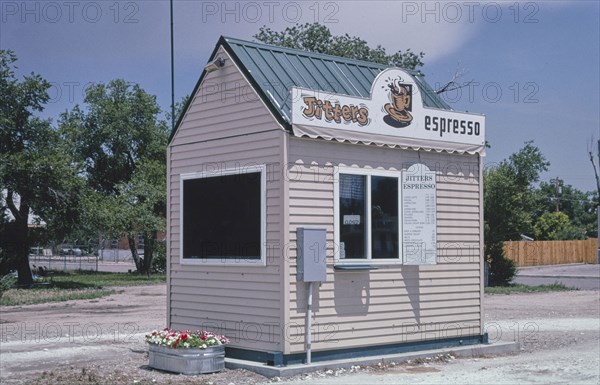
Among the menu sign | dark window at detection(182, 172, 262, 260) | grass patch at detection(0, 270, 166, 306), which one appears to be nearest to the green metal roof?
dark window at detection(182, 172, 262, 260)

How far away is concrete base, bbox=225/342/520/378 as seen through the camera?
1159cm

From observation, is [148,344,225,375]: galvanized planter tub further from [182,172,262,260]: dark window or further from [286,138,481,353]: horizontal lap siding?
[182,172,262,260]: dark window

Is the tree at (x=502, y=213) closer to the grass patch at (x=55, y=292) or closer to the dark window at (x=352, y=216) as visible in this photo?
the grass patch at (x=55, y=292)

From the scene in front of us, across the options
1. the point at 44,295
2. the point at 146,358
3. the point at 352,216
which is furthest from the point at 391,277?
the point at 44,295

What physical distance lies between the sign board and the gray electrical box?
1.64 m

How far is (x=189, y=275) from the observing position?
44.9ft

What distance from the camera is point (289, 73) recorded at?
13.4m

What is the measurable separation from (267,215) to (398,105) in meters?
3.15

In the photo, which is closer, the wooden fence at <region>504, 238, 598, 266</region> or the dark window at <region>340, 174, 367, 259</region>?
the dark window at <region>340, 174, 367, 259</region>

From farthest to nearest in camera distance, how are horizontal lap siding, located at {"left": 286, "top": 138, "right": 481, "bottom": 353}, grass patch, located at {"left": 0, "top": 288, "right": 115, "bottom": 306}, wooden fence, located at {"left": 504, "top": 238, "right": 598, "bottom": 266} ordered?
wooden fence, located at {"left": 504, "top": 238, "right": 598, "bottom": 266} → grass patch, located at {"left": 0, "top": 288, "right": 115, "bottom": 306} → horizontal lap siding, located at {"left": 286, "top": 138, "right": 481, "bottom": 353}

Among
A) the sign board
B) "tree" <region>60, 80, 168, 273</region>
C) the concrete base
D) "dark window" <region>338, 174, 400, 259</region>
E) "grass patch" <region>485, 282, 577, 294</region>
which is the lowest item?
"grass patch" <region>485, 282, 577, 294</region>

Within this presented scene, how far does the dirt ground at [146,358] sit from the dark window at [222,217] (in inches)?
78.4

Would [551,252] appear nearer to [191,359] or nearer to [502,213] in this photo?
[502,213]

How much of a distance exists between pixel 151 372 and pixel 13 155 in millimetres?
21391
